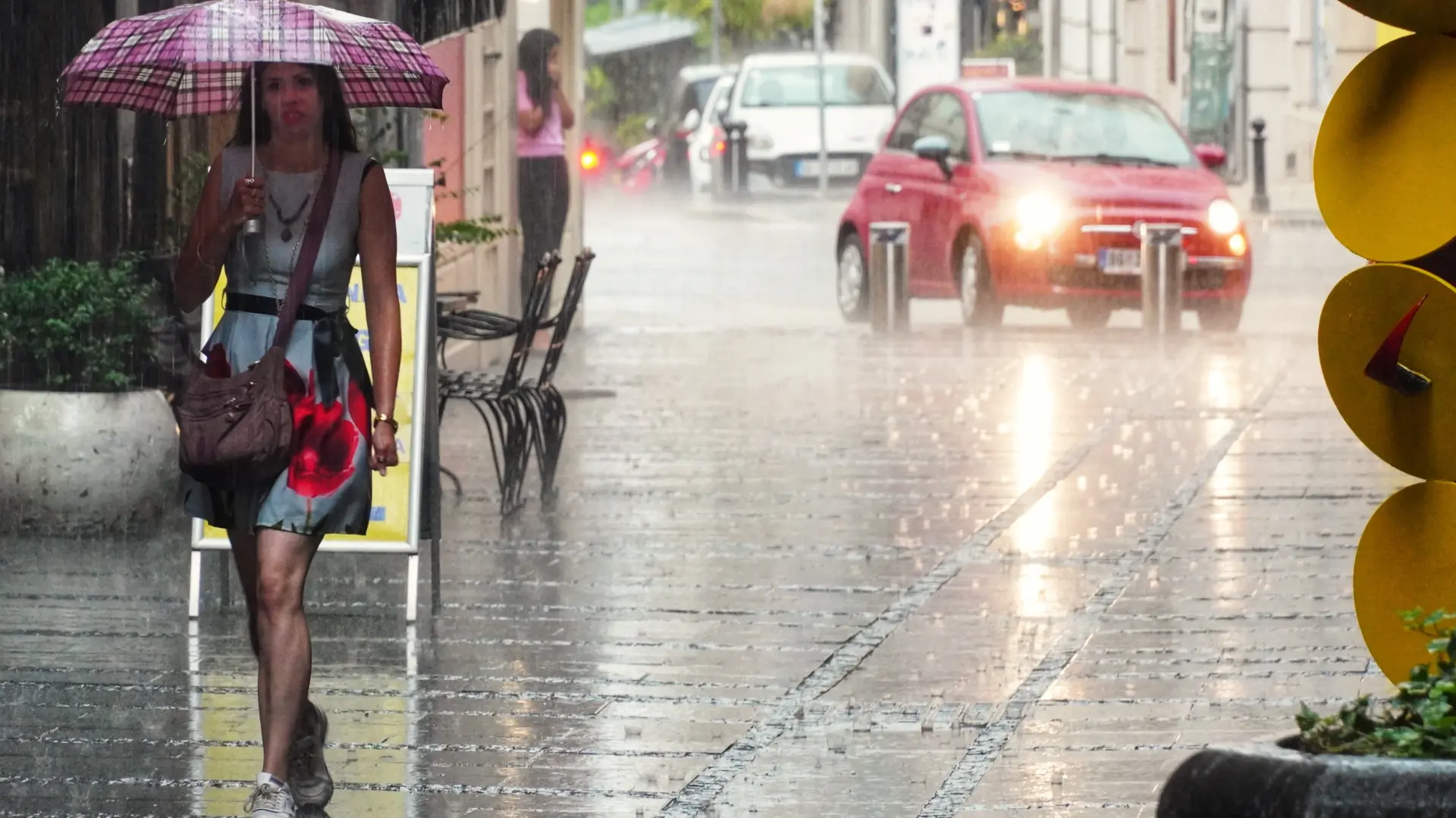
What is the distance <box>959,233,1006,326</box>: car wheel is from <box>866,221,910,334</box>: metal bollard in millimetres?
419

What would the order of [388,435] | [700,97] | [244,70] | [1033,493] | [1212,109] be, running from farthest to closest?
[700,97]
[1212,109]
[1033,493]
[244,70]
[388,435]

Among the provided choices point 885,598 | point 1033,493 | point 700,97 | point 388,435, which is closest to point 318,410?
point 388,435

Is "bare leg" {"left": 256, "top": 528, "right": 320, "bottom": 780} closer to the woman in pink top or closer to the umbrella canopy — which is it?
the umbrella canopy

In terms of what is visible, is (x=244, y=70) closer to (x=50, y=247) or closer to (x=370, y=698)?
(x=370, y=698)

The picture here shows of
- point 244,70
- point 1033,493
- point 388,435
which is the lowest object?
point 1033,493

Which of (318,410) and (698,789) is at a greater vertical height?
(318,410)

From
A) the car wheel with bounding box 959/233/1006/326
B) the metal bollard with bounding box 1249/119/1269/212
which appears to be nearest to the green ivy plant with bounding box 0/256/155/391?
the car wheel with bounding box 959/233/1006/326

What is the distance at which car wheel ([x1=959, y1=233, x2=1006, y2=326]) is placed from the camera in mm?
18547

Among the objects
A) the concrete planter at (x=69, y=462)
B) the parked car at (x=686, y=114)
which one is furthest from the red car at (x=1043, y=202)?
the parked car at (x=686, y=114)

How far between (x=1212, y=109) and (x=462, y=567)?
31.7 meters

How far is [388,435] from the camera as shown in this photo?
5652mm

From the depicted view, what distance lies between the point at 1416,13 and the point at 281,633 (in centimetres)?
251

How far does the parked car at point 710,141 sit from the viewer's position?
3919 cm

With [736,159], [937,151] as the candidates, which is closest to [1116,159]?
[937,151]
